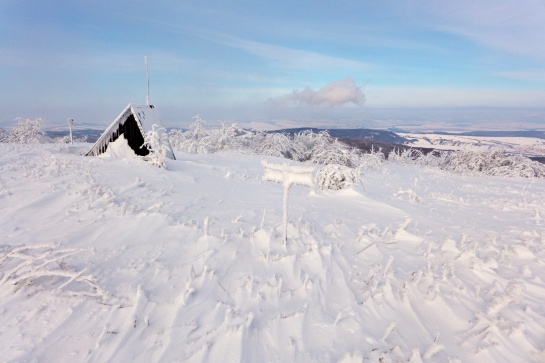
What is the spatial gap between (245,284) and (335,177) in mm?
7628

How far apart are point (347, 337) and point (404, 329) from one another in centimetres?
73

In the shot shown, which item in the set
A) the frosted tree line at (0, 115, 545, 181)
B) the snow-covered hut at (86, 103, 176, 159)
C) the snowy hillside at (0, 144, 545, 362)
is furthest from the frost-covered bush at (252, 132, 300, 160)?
the snowy hillside at (0, 144, 545, 362)

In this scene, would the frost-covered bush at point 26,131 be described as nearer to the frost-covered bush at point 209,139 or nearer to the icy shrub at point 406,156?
the frost-covered bush at point 209,139

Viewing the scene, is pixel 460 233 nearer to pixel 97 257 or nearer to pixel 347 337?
pixel 347 337

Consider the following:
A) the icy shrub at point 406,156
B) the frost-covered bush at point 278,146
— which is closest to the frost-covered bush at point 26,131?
the frost-covered bush at point 278,146

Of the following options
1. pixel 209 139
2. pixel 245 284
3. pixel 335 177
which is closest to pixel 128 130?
pixel 335 177

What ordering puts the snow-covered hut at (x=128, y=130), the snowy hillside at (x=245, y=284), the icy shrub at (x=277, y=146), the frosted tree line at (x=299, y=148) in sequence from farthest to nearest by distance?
the icy shrub at (x=277, y=146)
the frosted tree line at (x=299, y=148)
the snow-covered hut at (x=128, y=130)
the snowy hillside at (x=245, y=284)

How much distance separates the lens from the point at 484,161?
1195 inches

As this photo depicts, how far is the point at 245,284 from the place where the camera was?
3.72 meters

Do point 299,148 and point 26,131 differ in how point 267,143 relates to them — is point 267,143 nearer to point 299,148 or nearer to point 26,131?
point 299,148

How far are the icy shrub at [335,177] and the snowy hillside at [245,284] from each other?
4.11 meters

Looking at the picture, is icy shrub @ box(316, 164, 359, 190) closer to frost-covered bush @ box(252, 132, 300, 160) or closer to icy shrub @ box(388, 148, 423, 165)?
frost-covered bush @ box(252, 132, 300, 160)

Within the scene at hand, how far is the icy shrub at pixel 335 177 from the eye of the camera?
10.6 meters

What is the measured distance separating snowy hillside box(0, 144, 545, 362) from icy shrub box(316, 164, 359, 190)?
4.11 metres
